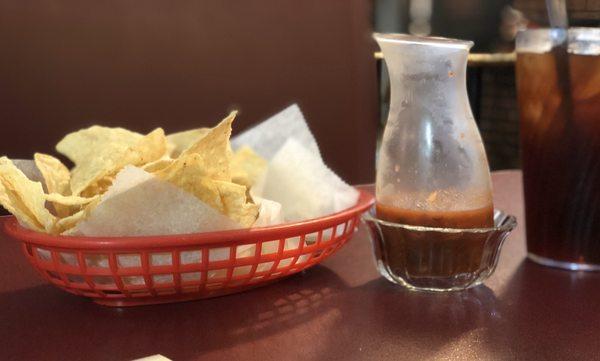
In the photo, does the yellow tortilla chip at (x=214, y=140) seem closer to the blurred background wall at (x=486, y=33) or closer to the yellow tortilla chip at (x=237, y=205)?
the yellow tortilla chip at (x=237, y=205)

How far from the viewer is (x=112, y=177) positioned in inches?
28.2

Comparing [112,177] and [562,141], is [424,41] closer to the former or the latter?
[562,141]

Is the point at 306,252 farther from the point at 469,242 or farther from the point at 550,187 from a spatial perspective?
the point at 550,187

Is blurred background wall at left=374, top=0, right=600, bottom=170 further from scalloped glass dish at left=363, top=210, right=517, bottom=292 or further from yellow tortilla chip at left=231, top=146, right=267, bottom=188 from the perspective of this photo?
scalloped glass dish at left=363, top=210, right=517, bottom=292

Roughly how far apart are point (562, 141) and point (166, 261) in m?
0.41

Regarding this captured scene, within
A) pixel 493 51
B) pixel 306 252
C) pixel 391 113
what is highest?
pixel 391 113

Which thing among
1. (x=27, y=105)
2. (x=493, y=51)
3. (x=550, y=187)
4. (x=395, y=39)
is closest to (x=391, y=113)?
(x=395, y=39)

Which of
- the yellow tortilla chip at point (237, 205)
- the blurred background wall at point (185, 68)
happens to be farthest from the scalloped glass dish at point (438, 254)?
the blurred background wall at point (185, 68)

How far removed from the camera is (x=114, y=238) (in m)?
0.59

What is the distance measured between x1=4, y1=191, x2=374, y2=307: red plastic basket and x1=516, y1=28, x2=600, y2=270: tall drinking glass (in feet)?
0.79

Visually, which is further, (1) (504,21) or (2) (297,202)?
(1) (504,21)

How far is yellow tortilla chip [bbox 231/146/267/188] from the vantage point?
2.75ft

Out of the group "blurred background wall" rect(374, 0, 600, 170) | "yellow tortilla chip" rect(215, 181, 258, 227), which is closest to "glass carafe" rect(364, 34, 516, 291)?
"yellow tortilla chip" rect(215, 181, 258, 227)

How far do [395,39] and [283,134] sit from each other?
282mm
